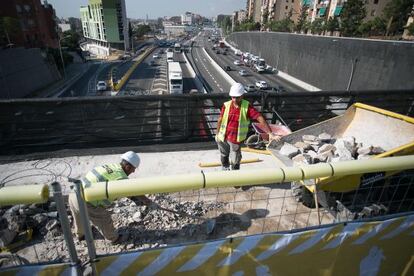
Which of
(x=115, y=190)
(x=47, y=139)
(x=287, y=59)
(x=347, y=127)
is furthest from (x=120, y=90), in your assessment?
(x=115, y=190)

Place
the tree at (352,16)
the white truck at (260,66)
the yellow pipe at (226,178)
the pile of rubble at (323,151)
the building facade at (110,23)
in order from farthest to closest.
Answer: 1. the building facade at (110,23)
2. the white truck at (260,66)
3. the tree at (352,16)
4. the pile of rubble at (323,151)
5. the yellow pipe at (226,178)

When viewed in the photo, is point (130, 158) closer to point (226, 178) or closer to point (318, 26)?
point (226, 178)

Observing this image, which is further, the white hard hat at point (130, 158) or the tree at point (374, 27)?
the tree at point (374, 27)

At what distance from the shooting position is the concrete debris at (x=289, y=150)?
492 cm

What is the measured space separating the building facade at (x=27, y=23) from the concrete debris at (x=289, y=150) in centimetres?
4596

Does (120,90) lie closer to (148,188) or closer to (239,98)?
(239,98)

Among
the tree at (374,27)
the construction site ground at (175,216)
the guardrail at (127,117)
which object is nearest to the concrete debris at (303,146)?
the construction site ground at (175,216)

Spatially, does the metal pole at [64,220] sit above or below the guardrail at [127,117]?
above

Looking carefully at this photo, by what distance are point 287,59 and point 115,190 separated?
48282 millimetres

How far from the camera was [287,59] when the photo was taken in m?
45.7

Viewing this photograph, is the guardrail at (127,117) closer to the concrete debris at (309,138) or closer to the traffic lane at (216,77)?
the concrete debris at (309,138)

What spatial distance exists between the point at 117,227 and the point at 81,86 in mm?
43255

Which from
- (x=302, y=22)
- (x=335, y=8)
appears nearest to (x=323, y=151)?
(x=335, y=8)

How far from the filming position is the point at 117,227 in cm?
401
